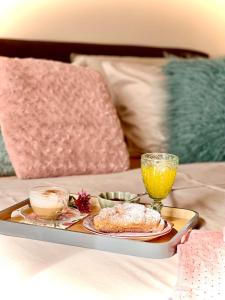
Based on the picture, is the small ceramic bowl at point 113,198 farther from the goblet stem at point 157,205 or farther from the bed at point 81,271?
the bed at point 81,271

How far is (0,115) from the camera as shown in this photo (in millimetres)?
1562

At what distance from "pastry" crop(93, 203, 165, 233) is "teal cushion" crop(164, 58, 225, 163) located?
970 mm

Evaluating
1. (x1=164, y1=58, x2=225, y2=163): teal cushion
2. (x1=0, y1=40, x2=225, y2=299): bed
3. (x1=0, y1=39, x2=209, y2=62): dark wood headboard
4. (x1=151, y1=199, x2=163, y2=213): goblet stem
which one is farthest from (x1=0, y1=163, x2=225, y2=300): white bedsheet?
(x1=0, y1=39, x2=209, y2=62): dark wood headboard

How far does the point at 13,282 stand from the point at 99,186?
2.15 feet

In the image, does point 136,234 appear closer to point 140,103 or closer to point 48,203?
point 48,203

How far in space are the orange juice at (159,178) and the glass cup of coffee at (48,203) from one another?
0.20 meters

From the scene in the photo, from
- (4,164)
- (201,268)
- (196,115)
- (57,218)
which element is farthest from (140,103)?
(201,268)

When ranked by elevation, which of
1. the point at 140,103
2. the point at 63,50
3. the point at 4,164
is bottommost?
Result: the point at 4,164

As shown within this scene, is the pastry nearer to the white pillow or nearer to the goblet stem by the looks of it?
the goblet stem

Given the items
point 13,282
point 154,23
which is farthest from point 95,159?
point 154,23

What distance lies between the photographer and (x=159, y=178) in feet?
3.66

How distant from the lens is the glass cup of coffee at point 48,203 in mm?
1025

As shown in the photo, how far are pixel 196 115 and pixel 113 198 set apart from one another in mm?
898

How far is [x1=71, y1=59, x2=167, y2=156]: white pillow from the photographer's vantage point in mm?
1955
